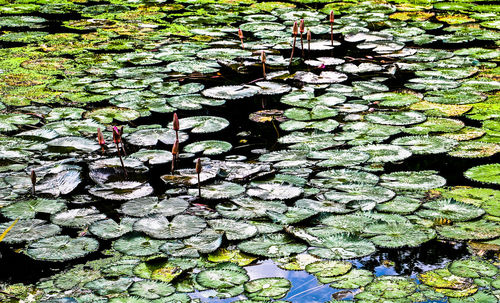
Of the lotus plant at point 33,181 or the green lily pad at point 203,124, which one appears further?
the green lily pad at point 203,124

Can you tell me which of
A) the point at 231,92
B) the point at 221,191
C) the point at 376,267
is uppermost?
the point at 231,92

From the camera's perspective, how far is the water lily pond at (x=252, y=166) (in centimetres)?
246

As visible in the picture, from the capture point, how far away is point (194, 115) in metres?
4.07

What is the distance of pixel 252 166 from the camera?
3.32 m

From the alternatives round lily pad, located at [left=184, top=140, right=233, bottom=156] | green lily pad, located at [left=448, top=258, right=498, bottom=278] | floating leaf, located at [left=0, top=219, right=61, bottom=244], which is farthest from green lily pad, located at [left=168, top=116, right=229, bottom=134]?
green lily pad, located at [left=448, top=258, right=498, bottom=278]

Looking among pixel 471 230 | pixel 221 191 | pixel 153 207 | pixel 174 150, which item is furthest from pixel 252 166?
pixel 471 230

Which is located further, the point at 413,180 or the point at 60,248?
the point at 413,180

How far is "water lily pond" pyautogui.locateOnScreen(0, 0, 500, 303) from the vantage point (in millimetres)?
2465

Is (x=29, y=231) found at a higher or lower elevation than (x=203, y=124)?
lower

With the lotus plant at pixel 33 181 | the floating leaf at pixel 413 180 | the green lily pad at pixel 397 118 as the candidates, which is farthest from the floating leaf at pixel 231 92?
the lotus plant at pixel 33 181

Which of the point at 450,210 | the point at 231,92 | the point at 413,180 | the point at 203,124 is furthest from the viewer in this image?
the point at 231,92

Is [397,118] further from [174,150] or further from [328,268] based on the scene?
[328,268]

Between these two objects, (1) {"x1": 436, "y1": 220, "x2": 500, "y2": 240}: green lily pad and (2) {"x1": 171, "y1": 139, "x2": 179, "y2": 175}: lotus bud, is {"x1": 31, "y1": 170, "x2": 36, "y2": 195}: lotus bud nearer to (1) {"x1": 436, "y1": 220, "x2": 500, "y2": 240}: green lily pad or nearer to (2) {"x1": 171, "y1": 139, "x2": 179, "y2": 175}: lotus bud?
(2) {"x1": 171, "y1": 139, "x2": 179, "y2": 175}: lotus bud

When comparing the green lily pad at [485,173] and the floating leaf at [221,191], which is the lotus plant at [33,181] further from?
the green lily pad at [485,173]
